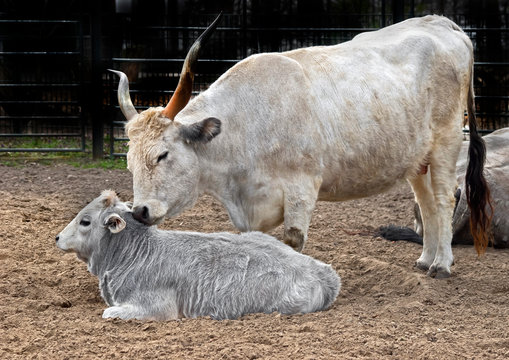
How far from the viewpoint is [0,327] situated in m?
5.11

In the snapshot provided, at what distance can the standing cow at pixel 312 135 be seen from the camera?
5.81 meters

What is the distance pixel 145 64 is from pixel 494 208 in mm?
6377

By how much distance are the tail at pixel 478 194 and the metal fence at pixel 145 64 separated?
4690 mm

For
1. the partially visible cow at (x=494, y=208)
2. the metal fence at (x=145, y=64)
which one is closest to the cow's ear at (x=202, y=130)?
the partially visible cow at (x=494, y=208)

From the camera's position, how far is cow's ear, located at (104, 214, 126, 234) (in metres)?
5.70

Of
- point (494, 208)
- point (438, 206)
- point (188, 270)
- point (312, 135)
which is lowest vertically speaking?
point (188, 270)

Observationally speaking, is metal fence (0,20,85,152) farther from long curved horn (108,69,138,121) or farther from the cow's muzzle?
the cow's muzzle

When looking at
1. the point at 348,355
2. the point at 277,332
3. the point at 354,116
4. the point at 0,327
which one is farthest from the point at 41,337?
the point at 354,116

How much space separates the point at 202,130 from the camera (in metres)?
5.79

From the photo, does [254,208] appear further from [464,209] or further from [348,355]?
[464,209]

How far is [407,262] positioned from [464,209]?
98cm

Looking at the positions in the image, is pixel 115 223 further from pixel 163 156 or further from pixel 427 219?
pixel 427 219

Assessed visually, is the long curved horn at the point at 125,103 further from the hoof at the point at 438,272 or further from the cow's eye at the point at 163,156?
the hoof at the point at 438,272

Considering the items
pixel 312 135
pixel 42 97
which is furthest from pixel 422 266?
pixel 42 97
